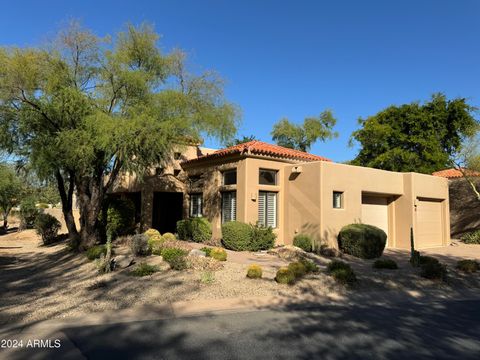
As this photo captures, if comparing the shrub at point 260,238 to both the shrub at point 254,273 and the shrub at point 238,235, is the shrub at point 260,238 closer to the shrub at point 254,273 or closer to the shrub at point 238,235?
the shrub at point 238,235

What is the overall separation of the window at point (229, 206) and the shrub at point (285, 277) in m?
7.59

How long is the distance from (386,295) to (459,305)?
5.22ft

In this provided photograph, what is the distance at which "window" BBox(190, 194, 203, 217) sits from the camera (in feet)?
67.1

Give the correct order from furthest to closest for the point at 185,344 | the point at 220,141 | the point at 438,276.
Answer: the point at 220,141 < the point at 438,276 < the point at 185,344

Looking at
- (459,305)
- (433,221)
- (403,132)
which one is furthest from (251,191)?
(403,132)

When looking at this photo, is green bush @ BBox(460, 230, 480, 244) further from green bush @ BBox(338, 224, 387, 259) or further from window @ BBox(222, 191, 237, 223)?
window @ BBox(222, 191, 237, 223)

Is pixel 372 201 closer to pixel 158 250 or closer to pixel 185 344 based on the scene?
pixel 158 250

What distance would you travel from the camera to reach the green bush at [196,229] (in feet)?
60.6

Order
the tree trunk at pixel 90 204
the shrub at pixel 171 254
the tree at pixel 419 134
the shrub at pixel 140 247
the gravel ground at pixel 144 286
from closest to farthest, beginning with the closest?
the gravel ground at pixel 144 286
the shrub at pixel 171 254
the shrub at pixel 140 247
the tree trunk at pixel 90 204
the tree at pixel 419 134

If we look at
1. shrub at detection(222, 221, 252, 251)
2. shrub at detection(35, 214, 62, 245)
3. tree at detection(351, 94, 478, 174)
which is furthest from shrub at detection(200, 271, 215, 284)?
tree at detection(351, 94, 478, 174)

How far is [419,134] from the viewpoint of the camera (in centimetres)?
3011

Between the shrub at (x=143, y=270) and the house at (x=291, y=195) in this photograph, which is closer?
the shrub at (x=143, y=270)

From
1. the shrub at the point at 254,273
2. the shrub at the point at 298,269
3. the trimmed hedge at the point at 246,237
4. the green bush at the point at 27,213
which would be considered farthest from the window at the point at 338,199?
the green bush at the point at 27,213

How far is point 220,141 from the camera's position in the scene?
16.8 metres
